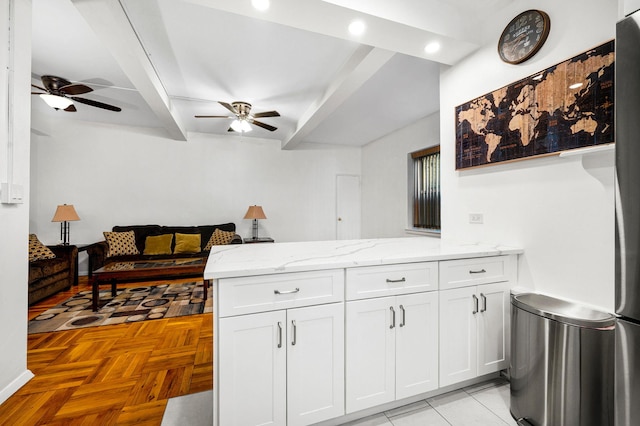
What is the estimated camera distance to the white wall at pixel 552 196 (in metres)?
1.53

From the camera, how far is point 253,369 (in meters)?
1.25

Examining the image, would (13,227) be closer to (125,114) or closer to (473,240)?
(473,240)

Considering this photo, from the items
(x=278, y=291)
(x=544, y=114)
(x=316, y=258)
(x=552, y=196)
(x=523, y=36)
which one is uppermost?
(x=523, y=36)

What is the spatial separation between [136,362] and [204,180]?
3.99 meters

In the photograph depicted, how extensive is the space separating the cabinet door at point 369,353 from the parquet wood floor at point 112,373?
1001 mm

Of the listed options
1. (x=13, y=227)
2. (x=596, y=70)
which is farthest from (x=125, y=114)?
(x=596, y=70)

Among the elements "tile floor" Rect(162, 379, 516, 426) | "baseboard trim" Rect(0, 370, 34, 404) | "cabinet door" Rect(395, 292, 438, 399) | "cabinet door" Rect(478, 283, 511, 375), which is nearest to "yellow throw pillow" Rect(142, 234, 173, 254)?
"baseboard trim" Rect(0, 370, 34, 404)

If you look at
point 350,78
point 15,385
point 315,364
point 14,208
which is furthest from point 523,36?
point 15,385

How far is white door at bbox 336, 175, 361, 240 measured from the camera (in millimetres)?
6484

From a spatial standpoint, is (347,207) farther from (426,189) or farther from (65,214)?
(65,214)

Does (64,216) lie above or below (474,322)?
Result: above

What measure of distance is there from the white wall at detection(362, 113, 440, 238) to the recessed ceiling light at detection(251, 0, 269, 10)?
3.21m

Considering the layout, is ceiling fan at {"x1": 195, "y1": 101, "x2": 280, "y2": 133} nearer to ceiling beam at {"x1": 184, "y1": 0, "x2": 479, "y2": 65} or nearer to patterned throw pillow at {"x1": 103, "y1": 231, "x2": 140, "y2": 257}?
ceiling beam at {"x1": 184, "y1": 0, "x2": 479, "y2": 65}

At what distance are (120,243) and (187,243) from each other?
98 cm
